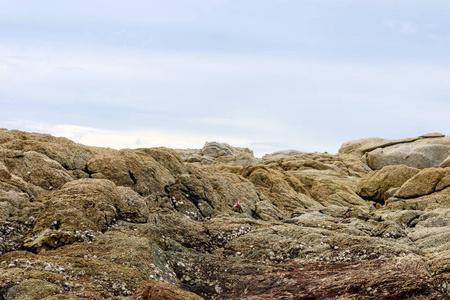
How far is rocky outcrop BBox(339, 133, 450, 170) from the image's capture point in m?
82.9

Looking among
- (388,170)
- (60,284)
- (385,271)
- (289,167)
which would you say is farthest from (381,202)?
(60,284)

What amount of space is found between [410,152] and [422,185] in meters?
46.1

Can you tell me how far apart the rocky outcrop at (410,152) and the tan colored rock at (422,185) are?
3942 cm

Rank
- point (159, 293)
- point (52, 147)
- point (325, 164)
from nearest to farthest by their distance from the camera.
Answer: point (159, 293) → point (52, 147) → point (325, 164)

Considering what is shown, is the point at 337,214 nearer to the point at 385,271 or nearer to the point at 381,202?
the point at 385,271

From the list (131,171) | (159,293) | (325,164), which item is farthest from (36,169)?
(325,164)

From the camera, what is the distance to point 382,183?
49062mm

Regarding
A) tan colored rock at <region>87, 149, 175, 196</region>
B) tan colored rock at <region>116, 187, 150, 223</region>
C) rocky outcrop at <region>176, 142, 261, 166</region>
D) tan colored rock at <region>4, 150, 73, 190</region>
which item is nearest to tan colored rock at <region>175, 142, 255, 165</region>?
rocky outcrop at <region>176, 142, 261, 166</region>

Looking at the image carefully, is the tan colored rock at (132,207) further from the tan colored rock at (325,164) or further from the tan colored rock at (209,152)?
the tan colored rock at (209,152)

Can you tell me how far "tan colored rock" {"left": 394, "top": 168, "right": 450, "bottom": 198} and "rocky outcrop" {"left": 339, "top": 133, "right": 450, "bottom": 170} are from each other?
39.4 m

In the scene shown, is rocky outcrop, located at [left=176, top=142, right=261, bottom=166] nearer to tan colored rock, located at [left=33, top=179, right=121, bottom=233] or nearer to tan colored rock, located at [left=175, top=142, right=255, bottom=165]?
tan colored rock, located at [left=175, top=142, right=255, bottom=165]

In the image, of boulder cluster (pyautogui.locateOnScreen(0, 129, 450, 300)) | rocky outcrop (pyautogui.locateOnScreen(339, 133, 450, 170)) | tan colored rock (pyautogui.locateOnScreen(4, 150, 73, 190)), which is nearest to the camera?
boulder cluster (pyautogui.locateOnScreen(0, 129, 450, 300))

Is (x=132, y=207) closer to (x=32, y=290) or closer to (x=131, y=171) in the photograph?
(x=131, y=171)

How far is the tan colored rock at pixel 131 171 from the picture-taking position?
2500 centimetres
